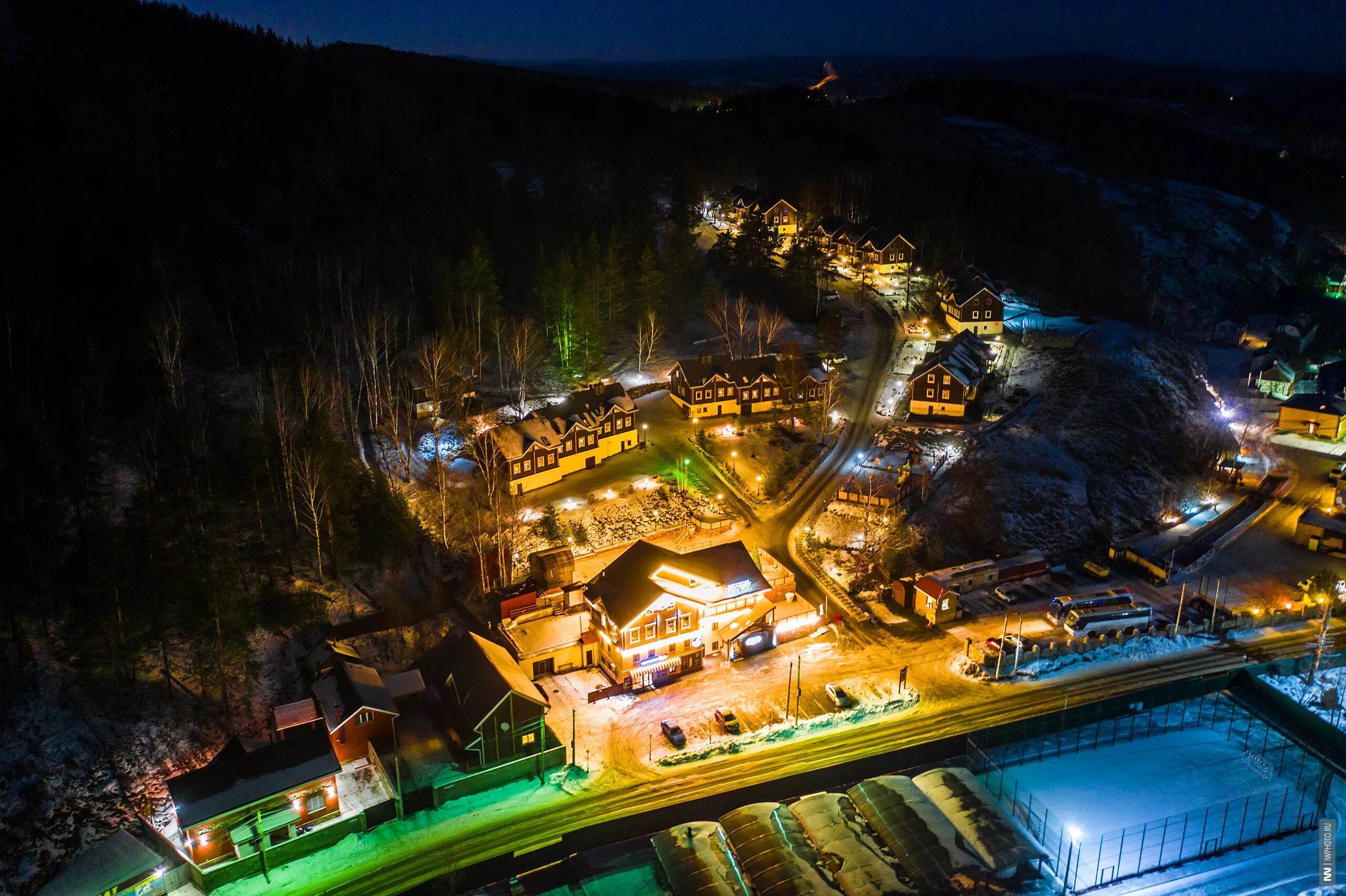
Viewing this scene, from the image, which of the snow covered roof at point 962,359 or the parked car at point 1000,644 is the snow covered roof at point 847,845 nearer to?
the parked car at point 1000,644

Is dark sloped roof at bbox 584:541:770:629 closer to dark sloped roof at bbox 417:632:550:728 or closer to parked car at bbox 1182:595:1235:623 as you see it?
dark sloped roof at bbox 417:632:550:728

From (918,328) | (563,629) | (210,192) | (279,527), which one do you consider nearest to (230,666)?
(279,527)

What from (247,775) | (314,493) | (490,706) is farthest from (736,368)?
(247,775)

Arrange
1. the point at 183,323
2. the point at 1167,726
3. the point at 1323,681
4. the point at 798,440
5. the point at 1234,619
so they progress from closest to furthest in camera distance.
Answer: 1. the point at 1167,726
2. the point at 1323,681
3. the point at 1234,619
4. the point at 183,323
5. the point at 798,440

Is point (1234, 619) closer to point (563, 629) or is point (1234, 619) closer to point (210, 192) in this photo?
point (563, 629)

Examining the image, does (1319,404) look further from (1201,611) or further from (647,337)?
(647,337)

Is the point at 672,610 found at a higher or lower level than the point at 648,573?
lower

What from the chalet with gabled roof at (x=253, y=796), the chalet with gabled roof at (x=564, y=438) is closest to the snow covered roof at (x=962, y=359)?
the chalet with gabled roof at (x=564, y=438)
